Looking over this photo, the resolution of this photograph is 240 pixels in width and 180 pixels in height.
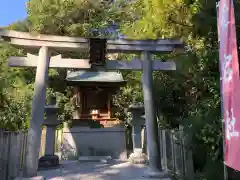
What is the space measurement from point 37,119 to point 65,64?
172cm

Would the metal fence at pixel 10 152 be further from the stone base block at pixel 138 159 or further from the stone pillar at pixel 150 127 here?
the stone base block at pixel 138 159

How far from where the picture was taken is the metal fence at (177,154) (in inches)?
229

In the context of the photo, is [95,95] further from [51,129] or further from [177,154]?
[177,154]

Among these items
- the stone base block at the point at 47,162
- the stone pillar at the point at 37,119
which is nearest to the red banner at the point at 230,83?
the stone pillar at the point at 37,119

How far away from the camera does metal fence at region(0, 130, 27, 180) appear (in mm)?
5465

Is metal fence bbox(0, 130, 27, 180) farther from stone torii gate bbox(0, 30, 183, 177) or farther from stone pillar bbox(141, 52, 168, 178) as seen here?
stone pillar bbox(141, 52, 168, 178)

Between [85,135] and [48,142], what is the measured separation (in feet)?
9.97

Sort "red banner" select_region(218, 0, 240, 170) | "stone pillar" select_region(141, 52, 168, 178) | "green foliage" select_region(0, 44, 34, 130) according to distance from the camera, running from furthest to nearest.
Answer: "green foliage" select_region(0, 44, 34, 130) → "stone pillar" select_region(141, 52, 168, 178) → "red banner" select_region(218, 0, 240, 170)

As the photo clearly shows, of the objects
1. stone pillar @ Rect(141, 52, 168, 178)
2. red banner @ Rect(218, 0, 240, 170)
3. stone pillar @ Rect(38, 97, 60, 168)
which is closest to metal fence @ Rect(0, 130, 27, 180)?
stone pillar @ Rect(38, 97, 60, 168)

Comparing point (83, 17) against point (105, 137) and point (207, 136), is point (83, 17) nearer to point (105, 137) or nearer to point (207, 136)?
point (105, 137)

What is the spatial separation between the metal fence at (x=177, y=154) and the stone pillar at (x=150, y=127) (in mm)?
420

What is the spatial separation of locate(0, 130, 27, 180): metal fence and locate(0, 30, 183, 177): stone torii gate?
295mm

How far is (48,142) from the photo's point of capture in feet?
33.9

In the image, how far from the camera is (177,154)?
22.2 ft
